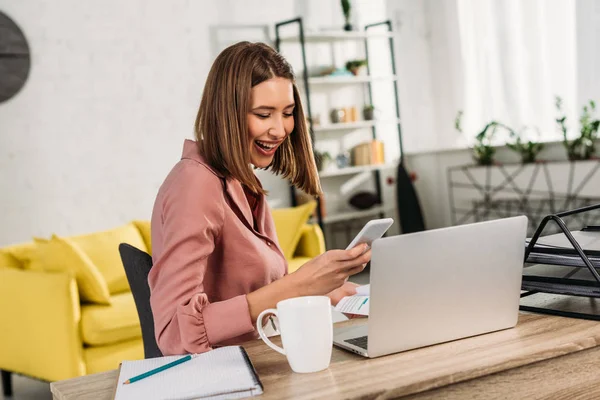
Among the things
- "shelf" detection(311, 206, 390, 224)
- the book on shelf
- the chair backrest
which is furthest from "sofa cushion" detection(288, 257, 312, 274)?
the chair backrest

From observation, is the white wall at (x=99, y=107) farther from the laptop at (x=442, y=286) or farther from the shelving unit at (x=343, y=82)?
the laptop at (x=442, y=286)

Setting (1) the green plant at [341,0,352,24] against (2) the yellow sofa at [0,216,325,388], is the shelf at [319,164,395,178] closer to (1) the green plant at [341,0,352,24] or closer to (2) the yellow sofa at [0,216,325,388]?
(1) the green plant at [341,0,352,24]

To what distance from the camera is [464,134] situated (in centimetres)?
632

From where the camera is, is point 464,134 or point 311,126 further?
point 464,134

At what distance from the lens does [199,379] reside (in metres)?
1.07

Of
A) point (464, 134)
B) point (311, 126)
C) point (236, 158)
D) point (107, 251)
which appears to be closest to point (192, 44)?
Answer: point (311, 126)

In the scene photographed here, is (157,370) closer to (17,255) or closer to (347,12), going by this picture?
(17,255)

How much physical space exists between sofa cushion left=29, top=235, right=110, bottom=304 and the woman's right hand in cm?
243

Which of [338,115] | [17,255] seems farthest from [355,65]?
[17,255]

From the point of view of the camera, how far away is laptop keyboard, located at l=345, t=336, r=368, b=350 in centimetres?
117

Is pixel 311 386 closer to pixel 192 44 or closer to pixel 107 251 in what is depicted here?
pixel 107 251

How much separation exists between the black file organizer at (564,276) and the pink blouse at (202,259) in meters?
0.52

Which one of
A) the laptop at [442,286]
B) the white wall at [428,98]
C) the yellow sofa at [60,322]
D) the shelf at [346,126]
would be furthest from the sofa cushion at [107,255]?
the white wall at [428,98]

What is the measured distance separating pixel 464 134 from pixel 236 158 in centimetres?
506
